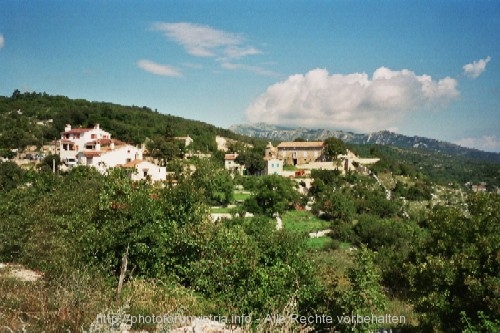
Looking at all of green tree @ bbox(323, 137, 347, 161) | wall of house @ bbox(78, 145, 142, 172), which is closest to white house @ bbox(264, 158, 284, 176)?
green tree @ bbox(323, 137, 347, 161)

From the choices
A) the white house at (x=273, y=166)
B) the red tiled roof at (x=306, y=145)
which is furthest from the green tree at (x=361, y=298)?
the red tiled roof at (x=306, y=145)

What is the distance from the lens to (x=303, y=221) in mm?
51312

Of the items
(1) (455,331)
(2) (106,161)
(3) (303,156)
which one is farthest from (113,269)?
(3) (303,156)

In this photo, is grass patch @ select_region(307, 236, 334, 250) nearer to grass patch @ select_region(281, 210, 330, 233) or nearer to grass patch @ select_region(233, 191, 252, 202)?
grass patch @ select_region(281, 210, 330, 233)

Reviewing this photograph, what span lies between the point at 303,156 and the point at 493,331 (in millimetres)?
78584

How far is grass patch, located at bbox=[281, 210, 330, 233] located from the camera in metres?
48.1

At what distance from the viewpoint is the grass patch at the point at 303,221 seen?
48125mm

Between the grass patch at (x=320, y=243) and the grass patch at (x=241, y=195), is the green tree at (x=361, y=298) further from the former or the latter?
the grass patch at (x=241, y=195)

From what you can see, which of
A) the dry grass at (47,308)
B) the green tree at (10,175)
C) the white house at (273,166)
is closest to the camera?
the dry grass at (47,308)

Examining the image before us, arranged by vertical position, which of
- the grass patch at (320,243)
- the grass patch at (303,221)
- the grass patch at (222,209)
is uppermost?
the grass patch at (222,209)

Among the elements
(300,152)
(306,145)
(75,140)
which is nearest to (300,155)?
(300,152)

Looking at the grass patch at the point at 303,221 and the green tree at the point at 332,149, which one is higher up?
the green tree at the point at 332,149

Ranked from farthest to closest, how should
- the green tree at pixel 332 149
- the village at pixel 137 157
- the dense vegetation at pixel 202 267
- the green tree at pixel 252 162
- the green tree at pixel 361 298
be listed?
the green tree at pixel 332 149, the green tree at pixel 252 162, the village at pixel 137 157, the green tree at pixel 361 298, the dense vegetation at pixel 202 267

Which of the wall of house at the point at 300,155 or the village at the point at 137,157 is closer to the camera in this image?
the village at the point at 137,157
